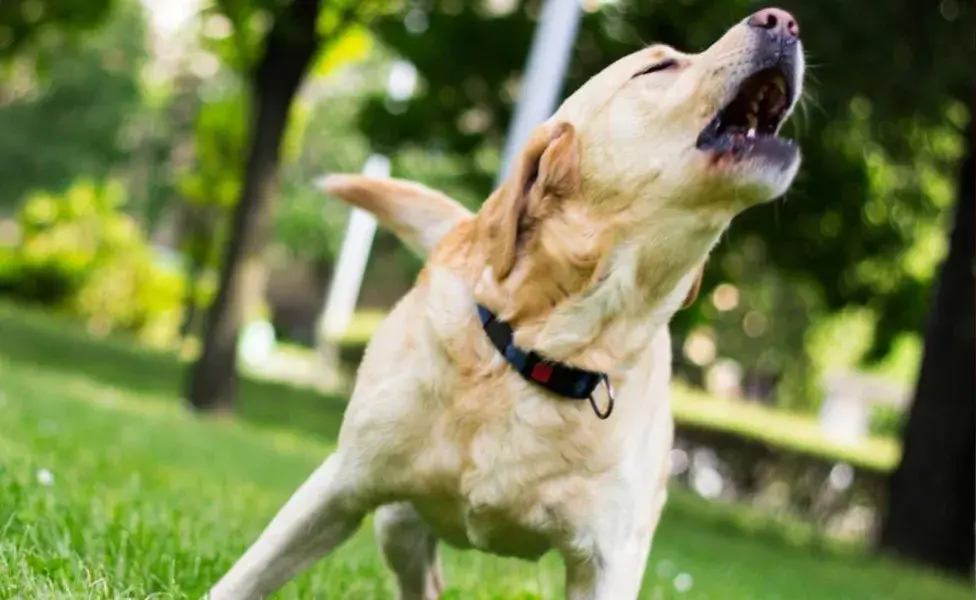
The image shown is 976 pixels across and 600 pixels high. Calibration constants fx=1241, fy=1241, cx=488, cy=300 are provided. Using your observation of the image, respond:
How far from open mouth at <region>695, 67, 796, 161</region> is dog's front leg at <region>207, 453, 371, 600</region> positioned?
1147mm

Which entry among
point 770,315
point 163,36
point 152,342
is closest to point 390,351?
point 152,342

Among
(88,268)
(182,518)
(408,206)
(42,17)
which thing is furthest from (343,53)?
(88,268)

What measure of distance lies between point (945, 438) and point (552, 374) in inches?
407

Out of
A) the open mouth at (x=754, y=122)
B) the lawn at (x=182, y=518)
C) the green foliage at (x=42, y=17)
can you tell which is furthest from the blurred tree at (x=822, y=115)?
the open mouth at (x=754, y=122)

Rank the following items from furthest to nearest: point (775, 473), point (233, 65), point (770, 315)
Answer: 1. point (770, 315)
2. point (775, 473)
3. point (233, 65)

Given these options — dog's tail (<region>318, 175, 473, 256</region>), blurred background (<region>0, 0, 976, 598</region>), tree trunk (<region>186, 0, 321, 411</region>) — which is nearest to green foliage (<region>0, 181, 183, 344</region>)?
blurred background (<region>0, 0, 976, 598</region>)

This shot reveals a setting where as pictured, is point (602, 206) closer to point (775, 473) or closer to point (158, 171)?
point (775, 473)

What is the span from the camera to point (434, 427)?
9.29 feet

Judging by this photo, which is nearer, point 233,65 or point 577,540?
point 577,540

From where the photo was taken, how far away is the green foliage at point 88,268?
81.5 ft

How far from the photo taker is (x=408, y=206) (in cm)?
352

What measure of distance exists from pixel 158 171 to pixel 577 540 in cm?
4314

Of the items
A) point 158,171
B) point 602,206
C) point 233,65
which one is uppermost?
point 602,206

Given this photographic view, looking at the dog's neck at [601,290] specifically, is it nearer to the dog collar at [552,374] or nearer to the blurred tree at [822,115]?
the dog collar at [552,374]
